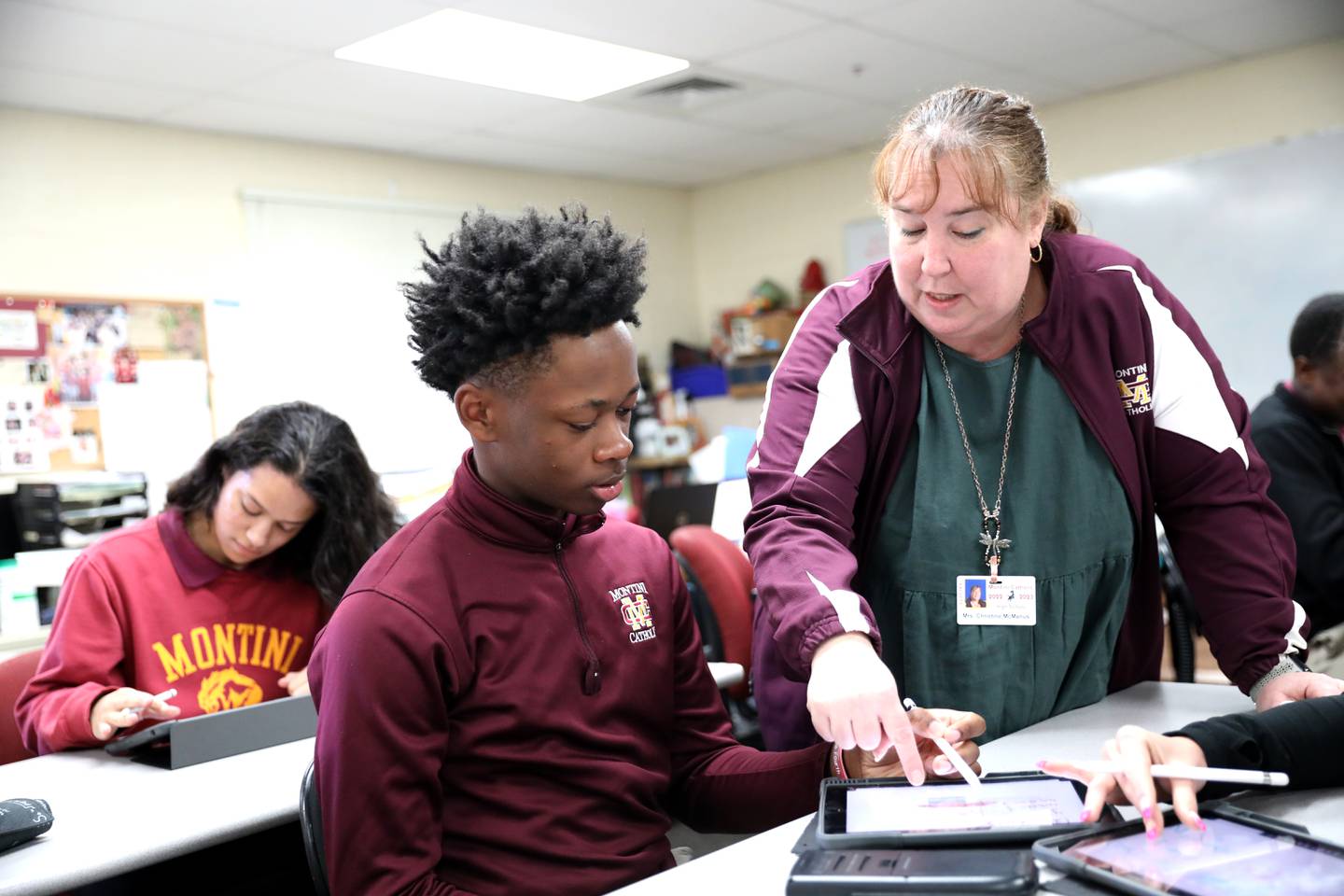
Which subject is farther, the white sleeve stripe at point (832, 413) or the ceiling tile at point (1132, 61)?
the ceiling tile at point (1132, 61)

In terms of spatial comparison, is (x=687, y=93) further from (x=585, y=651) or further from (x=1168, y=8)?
(x=585, y=651)

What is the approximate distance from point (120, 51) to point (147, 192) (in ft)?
3.24

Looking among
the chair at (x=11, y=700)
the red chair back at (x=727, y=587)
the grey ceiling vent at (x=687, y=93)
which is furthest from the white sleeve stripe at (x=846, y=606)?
the grey ceiling vent at (x=687, y=93)

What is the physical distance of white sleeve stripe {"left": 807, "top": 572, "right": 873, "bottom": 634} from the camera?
1096mm

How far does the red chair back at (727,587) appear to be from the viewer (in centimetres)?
284

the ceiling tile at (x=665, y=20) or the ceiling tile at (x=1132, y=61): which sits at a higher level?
the ceiling tile at (x=665, y=20)

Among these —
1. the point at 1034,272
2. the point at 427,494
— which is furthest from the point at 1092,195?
the point at 1034,272

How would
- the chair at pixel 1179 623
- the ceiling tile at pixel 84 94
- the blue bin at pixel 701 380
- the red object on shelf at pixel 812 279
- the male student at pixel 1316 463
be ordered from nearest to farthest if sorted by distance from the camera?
the male student at pixel 1316 463
the chair at pixel 1179 623
the ceiling tile at pixel 84 94
the red object on shelf at pixel 812 279
the blue bin at pixel 701 380

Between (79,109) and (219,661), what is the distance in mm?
3280

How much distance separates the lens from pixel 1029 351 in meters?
1.40

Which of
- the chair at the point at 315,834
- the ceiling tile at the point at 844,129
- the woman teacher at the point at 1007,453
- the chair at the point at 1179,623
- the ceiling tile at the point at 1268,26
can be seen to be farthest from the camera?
the ceiling tile at the point at 844,129

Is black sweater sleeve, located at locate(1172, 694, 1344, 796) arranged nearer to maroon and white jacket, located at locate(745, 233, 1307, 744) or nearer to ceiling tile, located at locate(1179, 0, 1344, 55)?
maroon and white jacket, located at locate(745, 233, 1307, 744)

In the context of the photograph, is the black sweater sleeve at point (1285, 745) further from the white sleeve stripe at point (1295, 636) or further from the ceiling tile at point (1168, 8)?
the ceiling tile at point (1168, 8)

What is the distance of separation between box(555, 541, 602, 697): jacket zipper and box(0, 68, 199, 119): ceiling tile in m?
3.66
